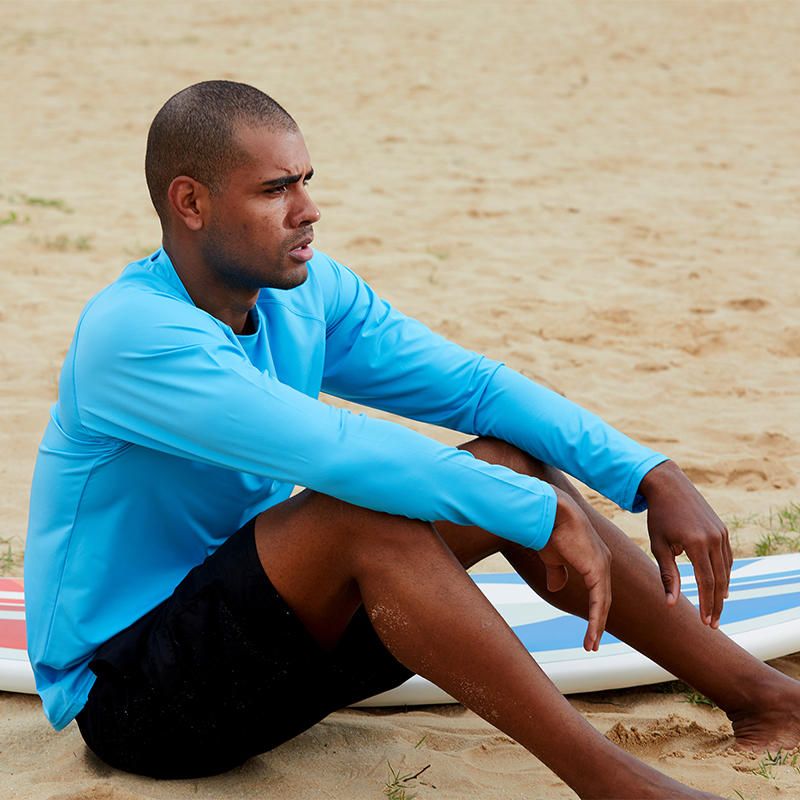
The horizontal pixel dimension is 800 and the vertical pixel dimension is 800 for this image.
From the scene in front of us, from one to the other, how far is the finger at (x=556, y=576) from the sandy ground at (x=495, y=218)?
407 millimetres

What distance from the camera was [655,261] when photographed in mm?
5992

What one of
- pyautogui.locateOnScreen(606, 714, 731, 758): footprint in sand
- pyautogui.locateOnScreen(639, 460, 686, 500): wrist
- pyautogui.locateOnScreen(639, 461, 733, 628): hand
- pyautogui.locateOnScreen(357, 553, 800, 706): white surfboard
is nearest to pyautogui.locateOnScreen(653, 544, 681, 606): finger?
pyautogui.locateOnScreen(639, 461, 733, 628): hand

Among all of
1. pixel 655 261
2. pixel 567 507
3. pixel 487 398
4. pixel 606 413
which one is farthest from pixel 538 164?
pixel 567 507

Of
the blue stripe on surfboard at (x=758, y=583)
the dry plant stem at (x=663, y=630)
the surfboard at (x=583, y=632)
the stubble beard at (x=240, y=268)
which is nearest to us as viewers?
the stubble beard at (x=240, y=268)

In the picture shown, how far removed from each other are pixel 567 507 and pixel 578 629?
2.86ft

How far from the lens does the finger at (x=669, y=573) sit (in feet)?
7.69

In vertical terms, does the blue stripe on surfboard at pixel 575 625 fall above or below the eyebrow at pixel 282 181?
below

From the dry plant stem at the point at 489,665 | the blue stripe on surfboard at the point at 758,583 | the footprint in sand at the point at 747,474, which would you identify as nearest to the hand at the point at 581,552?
the dry plant stem at the point at 489,665

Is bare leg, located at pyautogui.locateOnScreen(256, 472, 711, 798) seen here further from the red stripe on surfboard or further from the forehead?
the red stripe on surfboard

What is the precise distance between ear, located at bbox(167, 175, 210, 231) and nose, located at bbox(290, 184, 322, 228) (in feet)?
0.47

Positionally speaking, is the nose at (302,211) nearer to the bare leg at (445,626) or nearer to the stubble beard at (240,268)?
the stubble beard at (240,268)

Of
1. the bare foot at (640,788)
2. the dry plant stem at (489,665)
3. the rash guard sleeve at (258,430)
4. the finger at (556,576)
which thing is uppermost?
the rash guard sleeve at (258,430)

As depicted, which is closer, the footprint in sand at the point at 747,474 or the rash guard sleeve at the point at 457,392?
the rash guard sleeve at the point at 457,392

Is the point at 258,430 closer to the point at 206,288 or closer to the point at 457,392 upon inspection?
the point at 206,288
